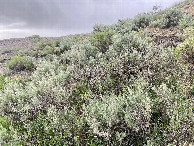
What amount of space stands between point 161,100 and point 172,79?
2.11 metres

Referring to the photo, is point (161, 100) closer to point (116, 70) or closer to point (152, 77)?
point (152, 77)

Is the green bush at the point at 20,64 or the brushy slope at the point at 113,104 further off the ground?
the green bush at the point at 20,64

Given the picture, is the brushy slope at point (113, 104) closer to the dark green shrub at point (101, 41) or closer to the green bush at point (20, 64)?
the dark green shrub at point (101, 41)

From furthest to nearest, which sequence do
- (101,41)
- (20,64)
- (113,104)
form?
(20,64), (101,41), (113,104)

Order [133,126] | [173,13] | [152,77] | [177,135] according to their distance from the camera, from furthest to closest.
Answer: [173,13] → [152,77] → [133,126] → [177,135]

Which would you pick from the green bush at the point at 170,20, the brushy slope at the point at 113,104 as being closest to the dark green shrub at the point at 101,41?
the brushy slope at the point at 113,104

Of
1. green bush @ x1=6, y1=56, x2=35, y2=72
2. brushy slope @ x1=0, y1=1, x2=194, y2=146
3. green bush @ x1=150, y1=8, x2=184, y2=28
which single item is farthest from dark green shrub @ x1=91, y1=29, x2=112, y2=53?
green bush @ x1=6, y1=56, x2=35, y2=72

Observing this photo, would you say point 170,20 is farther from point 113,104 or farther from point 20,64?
point 20,64

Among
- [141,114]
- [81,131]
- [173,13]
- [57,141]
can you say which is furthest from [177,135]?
[173,13]

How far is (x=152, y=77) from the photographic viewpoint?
570 cm

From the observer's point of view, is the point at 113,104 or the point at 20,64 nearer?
the point at 113,104

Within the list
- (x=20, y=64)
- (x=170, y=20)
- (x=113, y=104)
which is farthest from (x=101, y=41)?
(x=20, y=64)

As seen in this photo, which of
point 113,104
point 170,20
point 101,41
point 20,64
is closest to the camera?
point 113,104

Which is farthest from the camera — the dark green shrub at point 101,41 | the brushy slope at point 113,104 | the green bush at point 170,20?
the green bush at point 170,20
